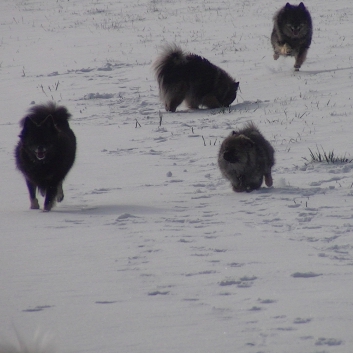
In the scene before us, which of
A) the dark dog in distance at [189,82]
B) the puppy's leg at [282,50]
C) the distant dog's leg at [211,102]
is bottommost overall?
the distant dog's leg at [211,102]

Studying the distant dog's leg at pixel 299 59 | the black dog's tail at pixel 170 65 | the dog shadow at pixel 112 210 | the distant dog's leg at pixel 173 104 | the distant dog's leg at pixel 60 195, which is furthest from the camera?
the distant dog's leg at pixel 299 59

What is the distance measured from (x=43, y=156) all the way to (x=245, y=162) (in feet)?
6.75

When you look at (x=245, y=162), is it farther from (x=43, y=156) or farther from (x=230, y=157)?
(x=43, y=156)

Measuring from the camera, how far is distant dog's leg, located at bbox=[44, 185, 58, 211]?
22.5 ft

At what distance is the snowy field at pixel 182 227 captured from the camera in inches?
137

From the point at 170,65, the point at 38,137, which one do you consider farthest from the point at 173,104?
the point at 38,137

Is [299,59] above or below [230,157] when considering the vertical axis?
above

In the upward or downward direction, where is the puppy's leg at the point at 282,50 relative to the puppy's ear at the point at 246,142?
upward

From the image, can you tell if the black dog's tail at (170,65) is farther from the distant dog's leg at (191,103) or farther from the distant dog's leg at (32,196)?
the distant dog's leg at (32,196)

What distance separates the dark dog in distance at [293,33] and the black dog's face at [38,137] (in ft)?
28.7

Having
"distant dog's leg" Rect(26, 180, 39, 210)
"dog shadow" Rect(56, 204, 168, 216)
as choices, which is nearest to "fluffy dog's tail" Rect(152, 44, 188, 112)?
"distant dog's leg" Rect(26, 180, 39, 210)

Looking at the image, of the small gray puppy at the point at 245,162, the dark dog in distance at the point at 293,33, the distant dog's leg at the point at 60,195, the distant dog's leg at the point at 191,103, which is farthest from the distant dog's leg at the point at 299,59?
the distant dog's leg at the point at 60,195

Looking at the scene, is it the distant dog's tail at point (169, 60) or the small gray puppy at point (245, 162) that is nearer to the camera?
the small gray puppy at point (245, 162)

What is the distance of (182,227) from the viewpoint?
5613 mm
